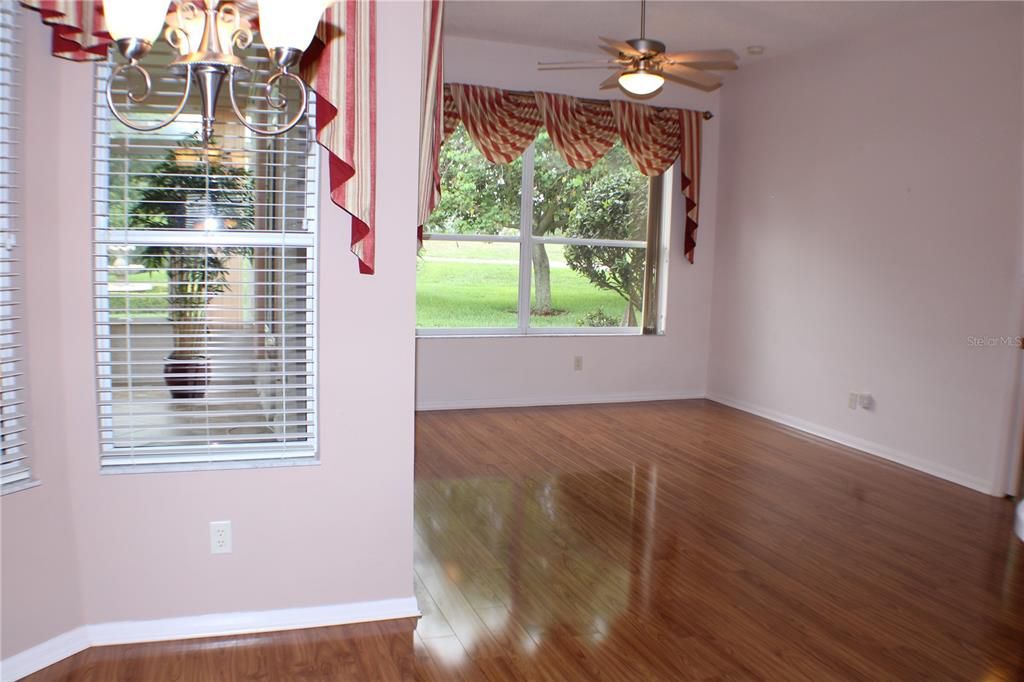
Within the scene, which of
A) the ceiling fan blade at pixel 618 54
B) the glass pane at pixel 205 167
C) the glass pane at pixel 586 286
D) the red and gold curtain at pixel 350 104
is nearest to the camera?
the red and gold curtain at pixel 350 104

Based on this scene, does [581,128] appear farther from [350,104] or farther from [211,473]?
[211,473]

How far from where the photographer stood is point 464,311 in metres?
6.09

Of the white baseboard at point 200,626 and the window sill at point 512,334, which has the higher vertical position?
the window sill at point 512,334

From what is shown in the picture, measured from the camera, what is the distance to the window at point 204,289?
2346 mm

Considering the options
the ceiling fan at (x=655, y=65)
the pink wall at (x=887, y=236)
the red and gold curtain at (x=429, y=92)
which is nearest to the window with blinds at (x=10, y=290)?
the red and gold curtain at (x=429, y=92)

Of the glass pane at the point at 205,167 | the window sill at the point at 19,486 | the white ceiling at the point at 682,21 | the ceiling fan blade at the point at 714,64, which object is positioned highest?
the white ceiling at the point at 682,21

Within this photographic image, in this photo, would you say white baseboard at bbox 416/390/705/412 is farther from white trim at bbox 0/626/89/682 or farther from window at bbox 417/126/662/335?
white trim at bbox 0/626/89/682

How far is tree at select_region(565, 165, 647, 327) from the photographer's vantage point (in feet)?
20.9

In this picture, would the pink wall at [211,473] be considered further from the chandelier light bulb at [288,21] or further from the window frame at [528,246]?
the window frame at [528,246]

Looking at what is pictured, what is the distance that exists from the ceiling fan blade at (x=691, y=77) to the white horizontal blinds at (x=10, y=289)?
3107mm

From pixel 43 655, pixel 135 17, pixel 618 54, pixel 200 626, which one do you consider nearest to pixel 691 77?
pixel 618 54

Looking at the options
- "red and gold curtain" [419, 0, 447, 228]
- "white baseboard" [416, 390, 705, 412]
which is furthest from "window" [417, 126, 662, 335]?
"red and gold curtain" [419, 0, 447, 228]

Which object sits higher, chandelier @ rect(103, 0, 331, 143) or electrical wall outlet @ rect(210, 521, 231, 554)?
chandelier @ rect(103, 0, 331, 143)

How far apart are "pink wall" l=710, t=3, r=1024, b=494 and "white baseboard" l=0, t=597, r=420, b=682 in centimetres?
349
